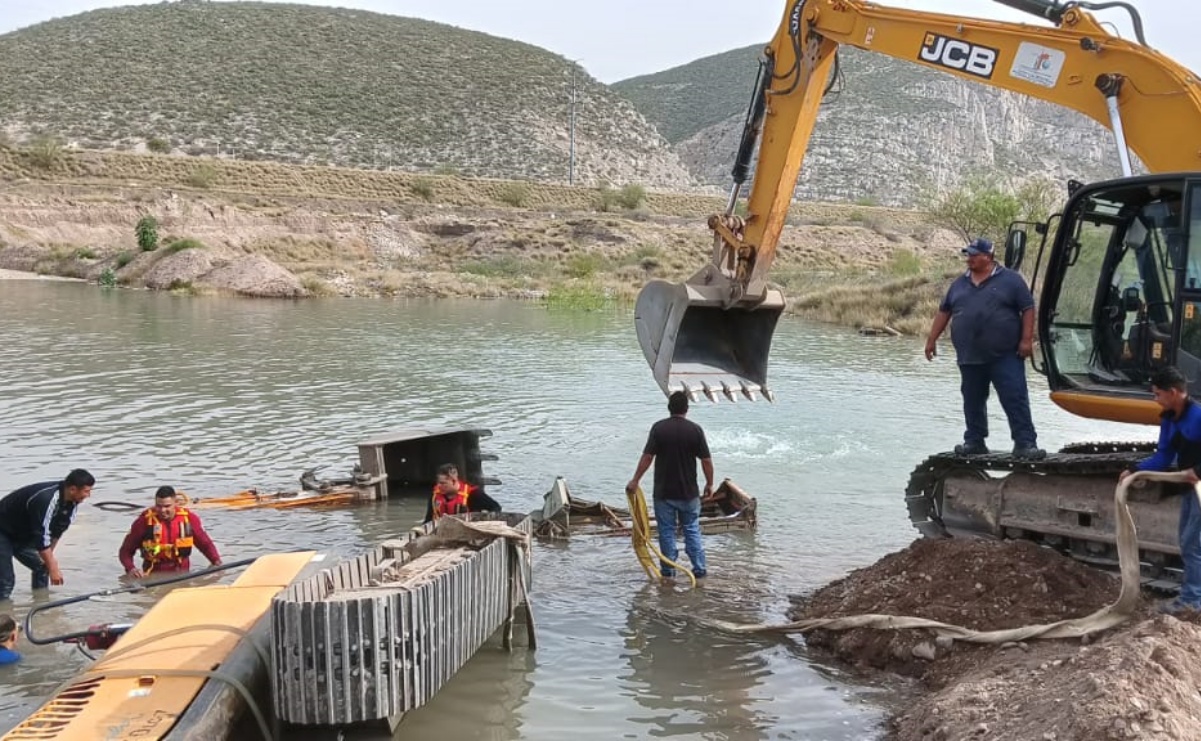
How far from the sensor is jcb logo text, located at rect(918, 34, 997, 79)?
8836 mm

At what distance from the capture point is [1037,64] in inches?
338

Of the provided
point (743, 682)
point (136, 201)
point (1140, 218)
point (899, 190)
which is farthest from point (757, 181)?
point (899, 190)

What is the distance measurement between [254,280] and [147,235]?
8125 millimetres

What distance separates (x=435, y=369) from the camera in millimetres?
23047

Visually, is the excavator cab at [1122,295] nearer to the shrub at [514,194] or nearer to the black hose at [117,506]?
the black hose at [117,506]

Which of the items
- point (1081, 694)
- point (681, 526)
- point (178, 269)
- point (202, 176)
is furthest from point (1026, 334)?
point (202, 176)

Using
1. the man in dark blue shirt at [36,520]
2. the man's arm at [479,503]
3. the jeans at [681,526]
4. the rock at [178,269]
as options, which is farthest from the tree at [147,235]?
the jeans at [681,526]

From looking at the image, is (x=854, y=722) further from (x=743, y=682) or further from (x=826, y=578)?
(x=826, y=578)

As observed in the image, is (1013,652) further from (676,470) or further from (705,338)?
(705,338)

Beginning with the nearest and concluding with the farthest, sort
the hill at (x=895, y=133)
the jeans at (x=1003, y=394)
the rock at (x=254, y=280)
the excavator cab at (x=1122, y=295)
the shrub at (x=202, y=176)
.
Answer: the excavator cab at (x=1122, y=295)
the jeans at (x=1003, y=394)
the rock at (x=254, y=280)
the shrub at (x=202, y=176)
the hill at (x=895, y=133)

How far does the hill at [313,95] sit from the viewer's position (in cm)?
7088

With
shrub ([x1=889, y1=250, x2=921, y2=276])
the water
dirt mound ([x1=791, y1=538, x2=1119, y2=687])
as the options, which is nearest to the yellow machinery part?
the water

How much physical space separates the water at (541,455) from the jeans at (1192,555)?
1869mm

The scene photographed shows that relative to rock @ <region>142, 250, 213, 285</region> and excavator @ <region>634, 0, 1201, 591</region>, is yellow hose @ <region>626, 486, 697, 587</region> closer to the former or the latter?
excavator @ <region>634, 0, 1201, 591</region>
